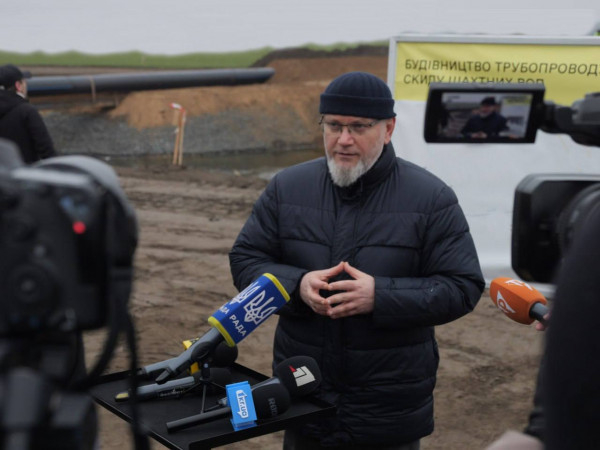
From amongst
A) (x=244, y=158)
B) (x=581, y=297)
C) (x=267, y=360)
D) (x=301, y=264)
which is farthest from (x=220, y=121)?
(x=581, y=297)

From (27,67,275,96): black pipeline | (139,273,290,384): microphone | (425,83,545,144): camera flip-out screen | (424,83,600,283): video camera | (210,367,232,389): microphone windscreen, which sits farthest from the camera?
(27,67,275,96): black pipeline

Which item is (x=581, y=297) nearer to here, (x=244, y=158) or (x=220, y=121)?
(x=244, y=158)

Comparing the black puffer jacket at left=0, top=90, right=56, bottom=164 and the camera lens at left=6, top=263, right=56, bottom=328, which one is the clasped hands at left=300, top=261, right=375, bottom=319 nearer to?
the camera lens at left=6, top=263, right=56, bottom=328

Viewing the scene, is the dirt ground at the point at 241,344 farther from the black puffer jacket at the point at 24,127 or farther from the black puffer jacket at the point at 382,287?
the black puffer jacket at the point at 24,127

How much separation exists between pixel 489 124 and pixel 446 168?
4.80m

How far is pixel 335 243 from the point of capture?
3.07m

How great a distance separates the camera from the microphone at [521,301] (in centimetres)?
257

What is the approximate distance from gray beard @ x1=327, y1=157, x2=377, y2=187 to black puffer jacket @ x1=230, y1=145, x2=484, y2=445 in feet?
0.11

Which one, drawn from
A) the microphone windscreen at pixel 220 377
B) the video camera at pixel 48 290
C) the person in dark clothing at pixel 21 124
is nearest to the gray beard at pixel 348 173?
the microphone windscreen at pixel 220 377

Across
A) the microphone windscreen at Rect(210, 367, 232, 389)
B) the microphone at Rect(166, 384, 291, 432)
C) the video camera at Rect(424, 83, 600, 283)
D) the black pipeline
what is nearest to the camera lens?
the video camera at Rect(424, 83, 600, 283)

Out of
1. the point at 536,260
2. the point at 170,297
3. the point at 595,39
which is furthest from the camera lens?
the point at 170,297

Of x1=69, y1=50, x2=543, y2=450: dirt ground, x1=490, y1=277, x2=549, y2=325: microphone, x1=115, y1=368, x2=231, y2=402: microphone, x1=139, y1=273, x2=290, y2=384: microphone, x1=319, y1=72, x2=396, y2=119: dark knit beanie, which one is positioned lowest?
x1=69, y1=50, x2=543, y2=450: dirt ground

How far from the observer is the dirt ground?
5281 millimetres

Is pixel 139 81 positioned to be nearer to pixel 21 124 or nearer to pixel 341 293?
pixel 21 124
